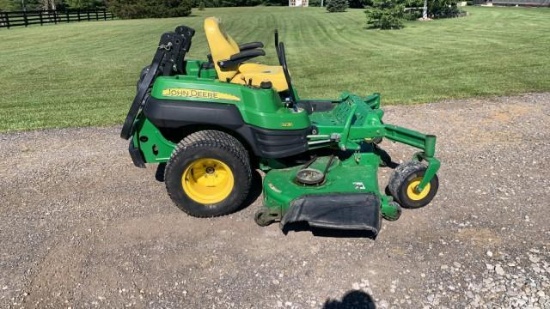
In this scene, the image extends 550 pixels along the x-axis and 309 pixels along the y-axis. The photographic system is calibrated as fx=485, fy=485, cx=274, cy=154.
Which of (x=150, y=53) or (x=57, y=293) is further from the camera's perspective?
(x=150, y=53)

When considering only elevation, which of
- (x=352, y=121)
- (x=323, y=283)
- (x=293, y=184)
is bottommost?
(x=323, y=283)

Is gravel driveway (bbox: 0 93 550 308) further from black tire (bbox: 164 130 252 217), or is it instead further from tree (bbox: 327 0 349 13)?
tree (bbox: 327 0 349 13)

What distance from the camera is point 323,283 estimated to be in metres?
3.41

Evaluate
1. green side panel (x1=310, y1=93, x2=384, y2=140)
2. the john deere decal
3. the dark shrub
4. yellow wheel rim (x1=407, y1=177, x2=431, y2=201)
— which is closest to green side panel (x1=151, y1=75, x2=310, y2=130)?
the john deere decal

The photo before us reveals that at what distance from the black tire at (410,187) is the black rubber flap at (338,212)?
0.50 metres

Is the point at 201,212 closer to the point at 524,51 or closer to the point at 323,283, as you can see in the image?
the point at 323,283

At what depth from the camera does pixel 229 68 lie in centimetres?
470

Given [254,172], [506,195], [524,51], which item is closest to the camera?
[506,195]

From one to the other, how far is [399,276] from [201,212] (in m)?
1.78

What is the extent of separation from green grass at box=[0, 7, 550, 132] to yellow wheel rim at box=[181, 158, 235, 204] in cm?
365

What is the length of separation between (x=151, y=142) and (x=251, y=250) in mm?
1503

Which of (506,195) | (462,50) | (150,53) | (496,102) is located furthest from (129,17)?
(506,195)

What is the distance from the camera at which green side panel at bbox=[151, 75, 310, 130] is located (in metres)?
4.17

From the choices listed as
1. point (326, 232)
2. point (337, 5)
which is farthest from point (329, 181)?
point (337, 5)
